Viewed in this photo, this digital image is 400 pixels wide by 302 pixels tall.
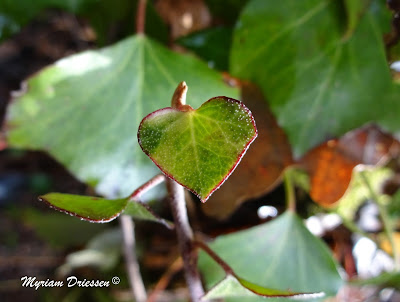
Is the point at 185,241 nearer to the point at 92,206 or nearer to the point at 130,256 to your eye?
the point at 92,206

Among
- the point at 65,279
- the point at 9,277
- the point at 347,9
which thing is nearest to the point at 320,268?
the point at 347,9

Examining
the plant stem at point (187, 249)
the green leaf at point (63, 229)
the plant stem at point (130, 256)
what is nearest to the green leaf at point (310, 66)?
the plant stem at point (187, 249)

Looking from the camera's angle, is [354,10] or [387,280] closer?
[354,10]

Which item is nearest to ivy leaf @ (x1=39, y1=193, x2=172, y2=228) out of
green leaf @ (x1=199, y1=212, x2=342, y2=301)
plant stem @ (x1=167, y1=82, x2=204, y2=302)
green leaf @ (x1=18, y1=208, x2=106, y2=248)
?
plant stem @ (x1=167, y1=82, x2=204, y2=302)

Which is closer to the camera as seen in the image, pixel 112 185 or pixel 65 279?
pixel 112 185

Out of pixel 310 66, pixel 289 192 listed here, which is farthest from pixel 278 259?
pixel 310 66

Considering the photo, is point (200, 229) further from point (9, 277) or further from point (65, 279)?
point (9, 277)
